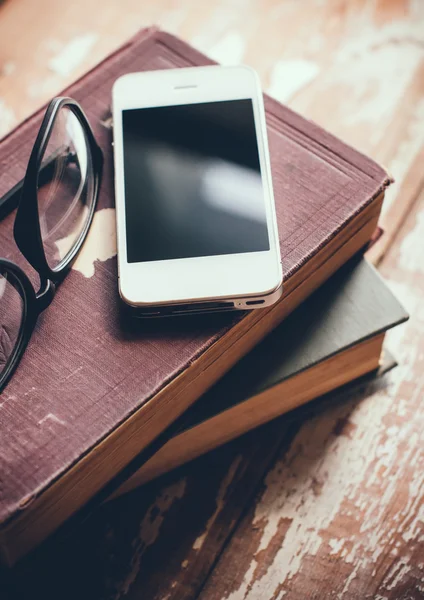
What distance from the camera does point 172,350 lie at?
0.41 meters

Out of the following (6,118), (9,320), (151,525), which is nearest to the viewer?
(9,320)

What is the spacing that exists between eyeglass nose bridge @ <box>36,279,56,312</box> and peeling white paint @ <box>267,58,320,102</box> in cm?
41

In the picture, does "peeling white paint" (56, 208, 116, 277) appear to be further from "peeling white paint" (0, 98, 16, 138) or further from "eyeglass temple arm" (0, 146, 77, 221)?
"peeling white paint" (0, 98, 16, 138)

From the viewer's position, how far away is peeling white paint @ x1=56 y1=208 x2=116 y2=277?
44cm

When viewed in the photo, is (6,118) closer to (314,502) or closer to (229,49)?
(229,49)

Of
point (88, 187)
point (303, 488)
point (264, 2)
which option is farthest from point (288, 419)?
point (264, 2)

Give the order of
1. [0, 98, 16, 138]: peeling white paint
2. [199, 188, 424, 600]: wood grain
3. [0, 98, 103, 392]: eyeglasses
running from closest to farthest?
[0, 98, 103, 392]: eyeglasses
[199, 188, 424, 600]: wood grain
[0, 98, 16, 138]: peeling white paint

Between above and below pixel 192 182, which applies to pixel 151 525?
below

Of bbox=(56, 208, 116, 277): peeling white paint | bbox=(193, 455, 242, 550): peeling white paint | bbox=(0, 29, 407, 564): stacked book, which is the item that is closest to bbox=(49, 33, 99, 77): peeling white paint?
bbox=(0, 29, 407, 564): stacked book

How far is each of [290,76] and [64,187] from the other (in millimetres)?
381

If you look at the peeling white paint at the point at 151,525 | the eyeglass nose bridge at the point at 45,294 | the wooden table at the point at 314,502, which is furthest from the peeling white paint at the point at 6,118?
the peeling white paint at the point at 151,525

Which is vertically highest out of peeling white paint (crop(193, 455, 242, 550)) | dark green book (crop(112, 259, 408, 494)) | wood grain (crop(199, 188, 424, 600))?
dark green book (crop(112, 259, 408, 494))

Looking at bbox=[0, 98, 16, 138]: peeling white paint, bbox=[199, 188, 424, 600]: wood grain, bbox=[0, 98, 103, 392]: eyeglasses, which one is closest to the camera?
bbox=[0, 98, 103, 392]: eyeglasses

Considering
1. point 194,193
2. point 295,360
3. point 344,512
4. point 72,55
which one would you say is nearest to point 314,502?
point 344,512
